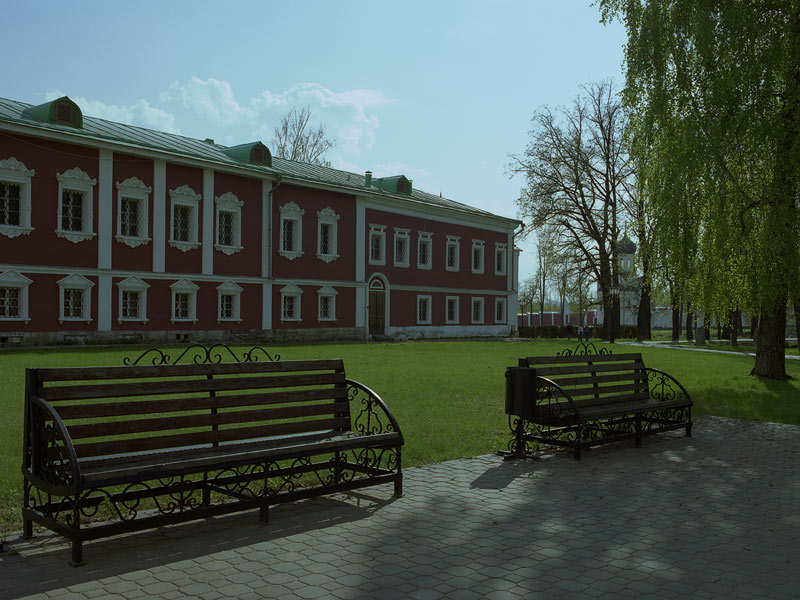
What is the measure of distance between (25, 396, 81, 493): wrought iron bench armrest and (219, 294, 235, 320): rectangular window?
2666cm

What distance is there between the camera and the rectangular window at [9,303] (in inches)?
984

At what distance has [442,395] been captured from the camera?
531 inches

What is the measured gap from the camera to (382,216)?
3916 cm

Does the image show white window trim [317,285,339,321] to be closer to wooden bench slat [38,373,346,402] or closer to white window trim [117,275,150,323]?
white window trim [117,275,150,323]

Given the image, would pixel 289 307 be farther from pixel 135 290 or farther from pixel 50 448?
pixel 50 448

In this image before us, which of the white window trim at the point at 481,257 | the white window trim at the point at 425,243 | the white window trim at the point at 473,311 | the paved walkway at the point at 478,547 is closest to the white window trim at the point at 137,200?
the white window trim at the point at 425,243

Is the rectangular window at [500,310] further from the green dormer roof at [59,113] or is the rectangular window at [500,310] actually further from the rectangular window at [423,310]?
the green dormer roof at [59,113]

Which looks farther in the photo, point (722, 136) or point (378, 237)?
point (378, 237)

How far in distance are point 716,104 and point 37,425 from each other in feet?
45.6

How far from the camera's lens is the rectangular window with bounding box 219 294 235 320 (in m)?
31.3

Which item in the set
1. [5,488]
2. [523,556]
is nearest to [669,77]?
[523,556]

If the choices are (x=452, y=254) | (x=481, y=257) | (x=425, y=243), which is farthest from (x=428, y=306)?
(x=481, y=257)

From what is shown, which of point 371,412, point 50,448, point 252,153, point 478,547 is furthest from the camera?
point 252,153

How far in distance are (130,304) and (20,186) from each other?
5.64 meters
